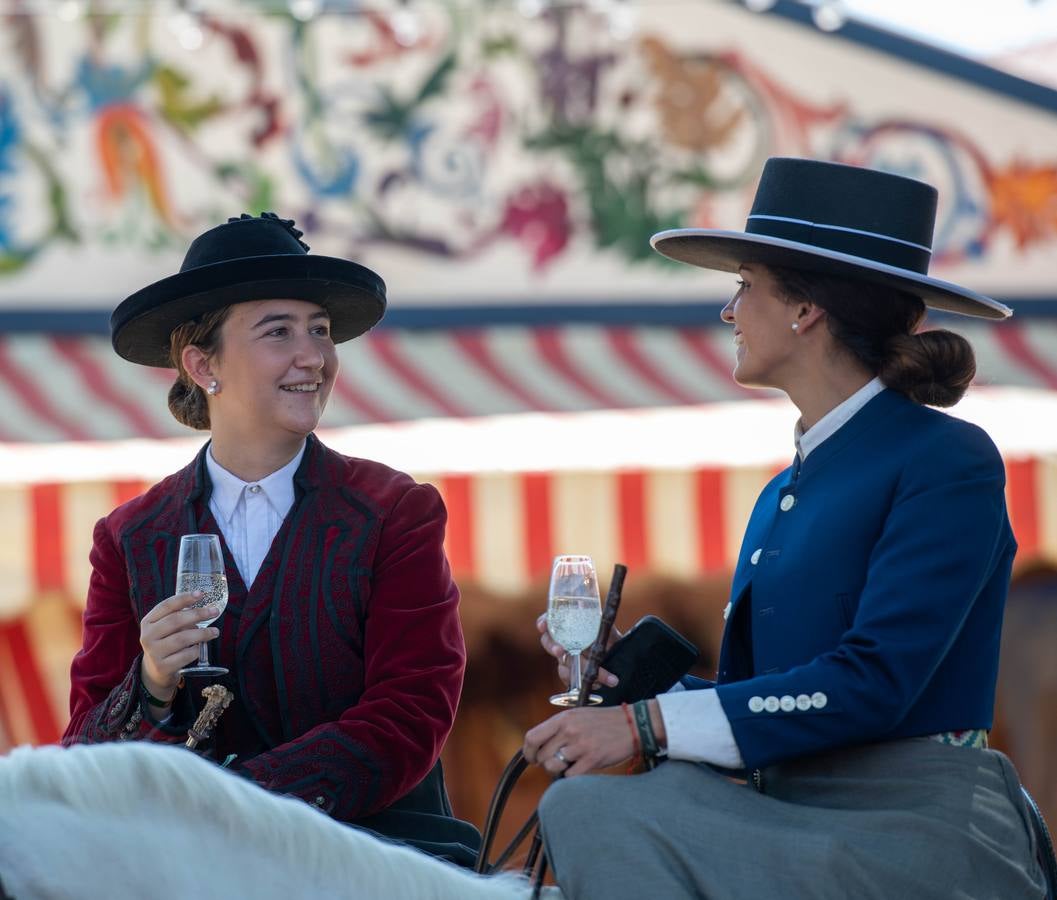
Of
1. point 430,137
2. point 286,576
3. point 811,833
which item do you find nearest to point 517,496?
point 430,137

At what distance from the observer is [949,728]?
2594 millimetres

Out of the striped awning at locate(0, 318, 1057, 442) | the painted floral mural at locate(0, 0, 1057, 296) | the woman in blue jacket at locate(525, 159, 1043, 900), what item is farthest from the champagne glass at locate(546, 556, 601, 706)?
the painted floral mural at locate(0, 0, 1057, 296)

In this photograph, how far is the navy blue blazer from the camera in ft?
8.14

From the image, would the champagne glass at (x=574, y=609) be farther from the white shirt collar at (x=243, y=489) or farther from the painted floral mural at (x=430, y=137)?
the painted floral mural at (x=430, y=137)

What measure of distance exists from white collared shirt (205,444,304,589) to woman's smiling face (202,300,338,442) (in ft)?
0.31

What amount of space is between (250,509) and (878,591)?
139 centimetres

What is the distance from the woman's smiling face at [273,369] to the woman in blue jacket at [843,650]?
0.87 metres

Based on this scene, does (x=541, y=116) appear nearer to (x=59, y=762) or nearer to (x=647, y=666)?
(x=647, y=666)

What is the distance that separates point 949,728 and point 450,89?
4.43 meters

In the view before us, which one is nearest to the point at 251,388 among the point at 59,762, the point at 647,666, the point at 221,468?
the point at 221,468

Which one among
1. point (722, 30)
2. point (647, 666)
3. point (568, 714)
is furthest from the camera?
point (722, 30)

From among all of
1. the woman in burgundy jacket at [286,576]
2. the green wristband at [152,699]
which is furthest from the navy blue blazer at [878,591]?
the green wristband at [152,699]

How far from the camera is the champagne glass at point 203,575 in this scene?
295 cm

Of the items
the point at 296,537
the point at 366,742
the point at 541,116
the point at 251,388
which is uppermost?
the point at 541,116
